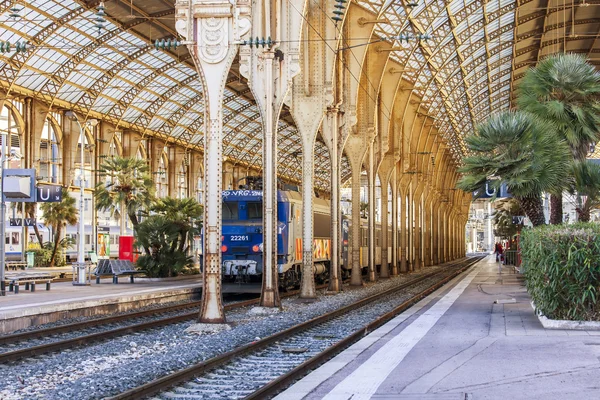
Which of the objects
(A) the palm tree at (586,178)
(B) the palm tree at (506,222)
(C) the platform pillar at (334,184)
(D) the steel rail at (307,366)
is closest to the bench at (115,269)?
(C) the platform pillar at (334,184)

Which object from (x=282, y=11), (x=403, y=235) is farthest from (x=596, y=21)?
(x=282, y=11)

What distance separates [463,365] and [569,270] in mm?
4734

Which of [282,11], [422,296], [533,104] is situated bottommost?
[422,296]

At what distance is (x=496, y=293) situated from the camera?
27.7 meters

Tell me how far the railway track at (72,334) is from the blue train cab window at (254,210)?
19.1 ft

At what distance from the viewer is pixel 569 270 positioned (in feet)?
47.3

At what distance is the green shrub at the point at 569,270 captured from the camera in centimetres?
1423

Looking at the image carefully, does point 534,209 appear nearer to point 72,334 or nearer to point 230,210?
point 230,210

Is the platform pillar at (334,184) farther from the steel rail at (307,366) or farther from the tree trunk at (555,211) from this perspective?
the steel rail at (307,366)

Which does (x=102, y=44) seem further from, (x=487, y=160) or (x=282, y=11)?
(x=487, y=160)

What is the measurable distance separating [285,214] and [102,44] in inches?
1065

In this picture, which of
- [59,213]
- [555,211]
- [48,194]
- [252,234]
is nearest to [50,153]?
[59,213]

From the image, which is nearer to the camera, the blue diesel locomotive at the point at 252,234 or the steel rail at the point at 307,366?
the steel rail at the point at 307,366

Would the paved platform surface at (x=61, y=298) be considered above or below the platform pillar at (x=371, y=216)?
below
